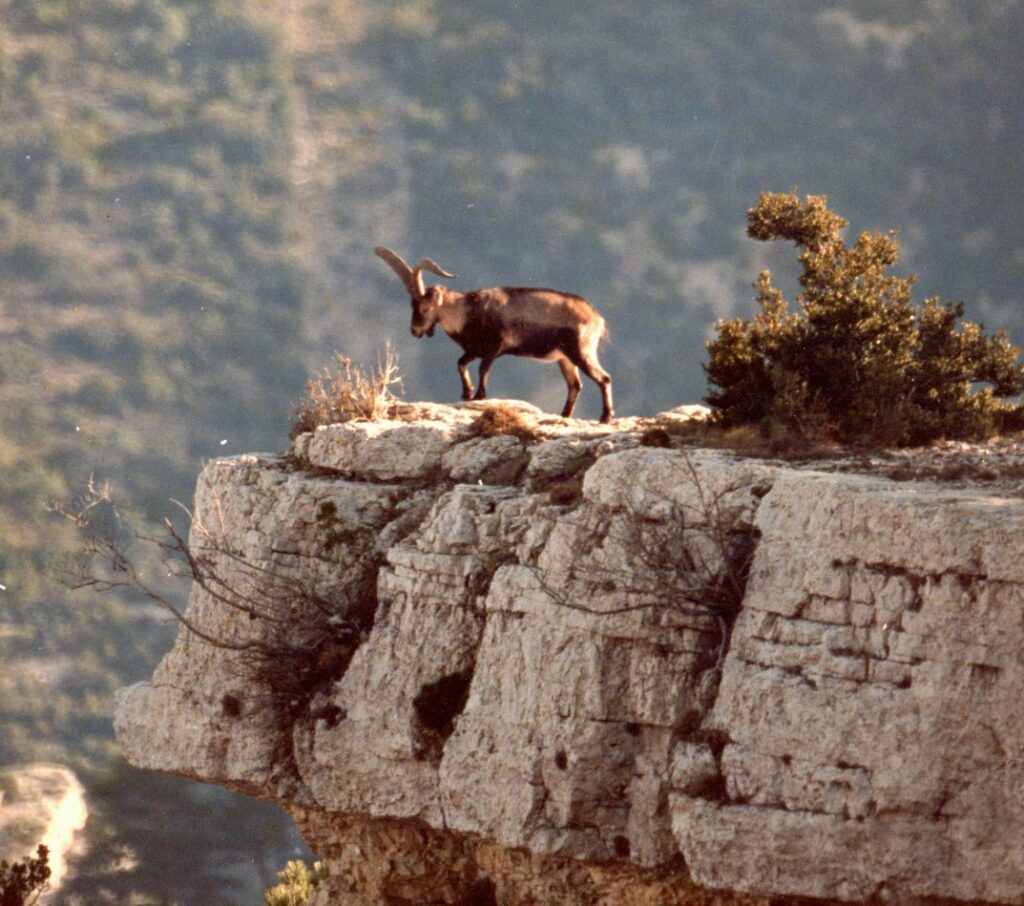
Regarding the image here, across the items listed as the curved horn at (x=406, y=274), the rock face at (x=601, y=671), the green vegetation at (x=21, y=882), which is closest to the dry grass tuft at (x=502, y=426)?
the rock face at (x=601, y=671)

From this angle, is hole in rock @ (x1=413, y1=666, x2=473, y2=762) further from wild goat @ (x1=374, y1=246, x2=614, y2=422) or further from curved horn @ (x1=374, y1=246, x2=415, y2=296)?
curved horn @ (x1=374, y1=246, x2=415, y2=296)

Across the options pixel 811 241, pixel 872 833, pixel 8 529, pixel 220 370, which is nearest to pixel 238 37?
pixel 220 370

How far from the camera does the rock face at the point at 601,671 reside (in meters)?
13.4

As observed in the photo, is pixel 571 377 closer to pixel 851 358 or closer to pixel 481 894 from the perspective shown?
pixel 851 358

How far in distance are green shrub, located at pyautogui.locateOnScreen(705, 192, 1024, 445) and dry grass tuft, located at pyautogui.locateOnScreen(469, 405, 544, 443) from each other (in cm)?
213

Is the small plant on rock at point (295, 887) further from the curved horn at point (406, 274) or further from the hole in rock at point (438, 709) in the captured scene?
the hole in rock at point (438, 709)

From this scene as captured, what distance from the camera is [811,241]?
21578 mm

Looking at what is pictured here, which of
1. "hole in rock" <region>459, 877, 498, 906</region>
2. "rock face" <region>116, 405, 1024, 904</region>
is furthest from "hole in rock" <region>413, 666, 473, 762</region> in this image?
"hole in rock" <region>459, 877, 498, 906</region>

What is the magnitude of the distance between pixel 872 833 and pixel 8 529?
41258 millimetres

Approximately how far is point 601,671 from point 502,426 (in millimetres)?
4474

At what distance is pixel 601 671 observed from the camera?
15602 mm

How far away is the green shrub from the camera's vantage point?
18.7 m

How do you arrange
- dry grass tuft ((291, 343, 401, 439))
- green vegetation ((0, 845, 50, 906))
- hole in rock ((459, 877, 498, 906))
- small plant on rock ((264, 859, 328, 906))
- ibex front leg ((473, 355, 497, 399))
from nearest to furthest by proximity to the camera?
hole in rock ((459, 877, 498, 906)) → dry grass tuft ((291, 343, 401, 439)) → ibex front leg ((473, 355, 497, 399)) → green vegetation ((0, 845, 50, 906)) → small plant on rock ((264, 859, 328, 906))

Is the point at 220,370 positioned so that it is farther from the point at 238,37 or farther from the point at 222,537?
the point at 222,537
